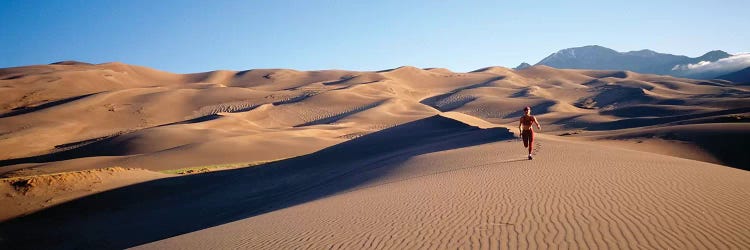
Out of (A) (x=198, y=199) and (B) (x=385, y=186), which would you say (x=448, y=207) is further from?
(A) (x=198, y=199)

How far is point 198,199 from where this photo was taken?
57.4ft

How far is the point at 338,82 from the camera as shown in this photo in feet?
321

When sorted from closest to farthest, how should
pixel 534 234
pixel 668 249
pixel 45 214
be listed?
pixel 668 249 → pixel 534 234 → pixel 45 214

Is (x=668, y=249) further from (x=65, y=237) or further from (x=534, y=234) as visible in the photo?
(x=65, y=237)

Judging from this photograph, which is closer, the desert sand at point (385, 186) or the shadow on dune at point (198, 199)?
the desert sand at point (385, 186)

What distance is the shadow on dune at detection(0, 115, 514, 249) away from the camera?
13602mm

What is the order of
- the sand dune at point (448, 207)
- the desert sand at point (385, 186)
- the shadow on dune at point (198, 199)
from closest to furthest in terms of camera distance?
the sand dune at point (448, 207)
the desert sand at point (385, 186)
the shadow on dune at point (198, 199)

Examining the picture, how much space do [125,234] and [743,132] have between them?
25.6 metres

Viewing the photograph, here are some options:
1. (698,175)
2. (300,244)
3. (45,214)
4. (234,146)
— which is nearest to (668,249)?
(300,244)

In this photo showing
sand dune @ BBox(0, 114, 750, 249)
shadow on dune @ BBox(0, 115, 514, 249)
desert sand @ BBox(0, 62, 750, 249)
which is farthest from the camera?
shadow on dune @ BBox(0, 115, 514, 249)

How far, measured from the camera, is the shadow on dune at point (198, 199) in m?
13.6

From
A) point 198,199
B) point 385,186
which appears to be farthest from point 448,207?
point 198,199

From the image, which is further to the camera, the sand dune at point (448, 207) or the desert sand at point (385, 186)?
the desert sand at point (385, 186)

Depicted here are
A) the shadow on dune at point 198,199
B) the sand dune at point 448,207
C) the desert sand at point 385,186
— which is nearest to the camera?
the sand dune at point 448,207
